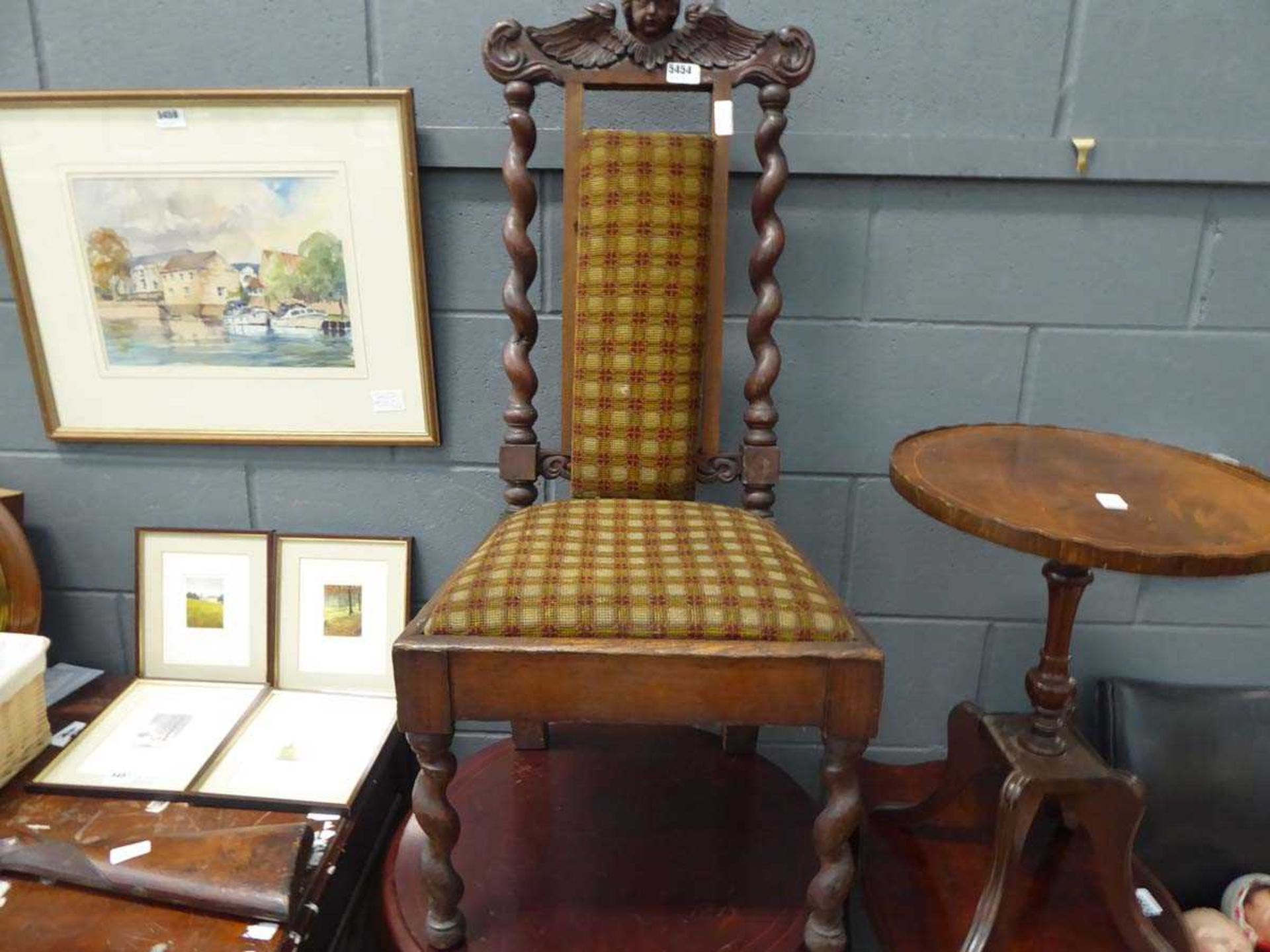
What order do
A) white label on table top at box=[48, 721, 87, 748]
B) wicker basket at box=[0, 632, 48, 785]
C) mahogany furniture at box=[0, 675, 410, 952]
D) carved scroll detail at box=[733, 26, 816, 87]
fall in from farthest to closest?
1. white label on table top at box=[48, 721, 87, 748]
2. wicker basket at box=[0, 632, 48, 785]
3. carved scroll detail at box=[733, 26, 816, 87]
4. mahogany furniture at box=[0, 675, 410, 952]

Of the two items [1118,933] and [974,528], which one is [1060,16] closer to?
[974,528]

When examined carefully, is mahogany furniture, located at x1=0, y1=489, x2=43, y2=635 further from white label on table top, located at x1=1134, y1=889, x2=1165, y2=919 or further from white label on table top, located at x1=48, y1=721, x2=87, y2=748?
white label on table top, located at x1=1134, y1=889, x2=1165, y2=919

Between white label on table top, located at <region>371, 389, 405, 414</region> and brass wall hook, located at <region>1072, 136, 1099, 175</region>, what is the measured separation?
1.21 m

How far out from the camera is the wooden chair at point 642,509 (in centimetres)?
93

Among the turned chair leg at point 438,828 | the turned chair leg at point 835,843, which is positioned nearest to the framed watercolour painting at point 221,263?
the turned chair leg at point 438,828

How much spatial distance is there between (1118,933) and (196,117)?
1.91 metres

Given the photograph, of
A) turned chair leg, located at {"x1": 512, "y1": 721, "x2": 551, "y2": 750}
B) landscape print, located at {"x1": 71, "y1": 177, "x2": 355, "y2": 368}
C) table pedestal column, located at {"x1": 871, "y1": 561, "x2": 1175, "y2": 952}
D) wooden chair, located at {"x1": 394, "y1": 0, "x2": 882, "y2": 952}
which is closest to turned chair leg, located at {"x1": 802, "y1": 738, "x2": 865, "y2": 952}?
wooden chair, located at {"x1": 394, "y1": 0, "x2": 882, "y2": 952}

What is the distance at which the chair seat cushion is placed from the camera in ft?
3.07

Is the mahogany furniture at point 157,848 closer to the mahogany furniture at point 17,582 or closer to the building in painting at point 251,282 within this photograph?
the mahogany furniture at point 17,582

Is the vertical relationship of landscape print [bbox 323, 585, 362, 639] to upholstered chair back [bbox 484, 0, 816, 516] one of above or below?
below

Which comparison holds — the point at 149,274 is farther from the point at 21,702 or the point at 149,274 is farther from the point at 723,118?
the point at 723,118

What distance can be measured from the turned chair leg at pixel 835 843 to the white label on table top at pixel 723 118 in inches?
33.7

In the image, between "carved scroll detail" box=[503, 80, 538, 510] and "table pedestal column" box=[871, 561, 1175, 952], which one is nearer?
"table pedestal column" box=[871, 561, 1175, 952]

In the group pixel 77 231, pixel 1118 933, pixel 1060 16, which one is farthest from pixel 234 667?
pixel 1060 16
